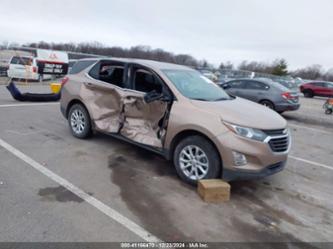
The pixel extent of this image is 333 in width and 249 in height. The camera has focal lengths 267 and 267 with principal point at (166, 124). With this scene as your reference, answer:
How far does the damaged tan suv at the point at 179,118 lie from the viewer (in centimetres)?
358

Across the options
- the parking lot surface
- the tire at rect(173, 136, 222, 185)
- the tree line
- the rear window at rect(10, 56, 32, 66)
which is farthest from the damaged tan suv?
the tree line

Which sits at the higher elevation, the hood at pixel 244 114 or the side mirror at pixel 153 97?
the side mirror at pixel 153 97

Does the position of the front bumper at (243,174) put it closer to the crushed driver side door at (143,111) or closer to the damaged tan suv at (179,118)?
the damaged tan suv at (179,118)

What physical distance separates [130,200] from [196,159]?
3.64 ft

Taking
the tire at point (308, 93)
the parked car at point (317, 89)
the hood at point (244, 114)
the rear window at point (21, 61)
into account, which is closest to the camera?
the hood at point (244, 114)

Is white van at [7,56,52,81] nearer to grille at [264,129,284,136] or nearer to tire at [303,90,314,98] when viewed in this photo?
grille at [264,129,284,136]

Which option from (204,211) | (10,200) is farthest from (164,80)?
(10,200)

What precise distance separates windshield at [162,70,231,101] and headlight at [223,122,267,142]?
86 cm

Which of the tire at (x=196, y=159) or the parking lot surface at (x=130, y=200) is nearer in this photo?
the parking lot surface at (x=130, y=200)

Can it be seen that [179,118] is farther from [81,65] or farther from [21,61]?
[21,61]

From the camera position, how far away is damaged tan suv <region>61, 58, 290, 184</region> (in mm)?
3578

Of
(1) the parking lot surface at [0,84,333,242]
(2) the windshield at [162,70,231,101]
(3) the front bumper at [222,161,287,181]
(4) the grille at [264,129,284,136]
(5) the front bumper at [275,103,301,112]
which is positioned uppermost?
(2) the windshield at [162,70,231,101]

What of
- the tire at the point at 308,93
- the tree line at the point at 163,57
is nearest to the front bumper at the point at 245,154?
the tire at the point at 308,93

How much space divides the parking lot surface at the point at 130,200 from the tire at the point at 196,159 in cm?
21
